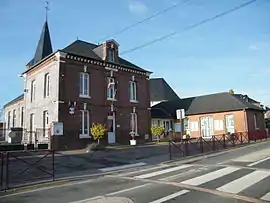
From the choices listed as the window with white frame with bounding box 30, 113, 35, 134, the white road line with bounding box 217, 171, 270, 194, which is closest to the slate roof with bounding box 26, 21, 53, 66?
the window with white frame with bounding box 30, 113, 35, 134

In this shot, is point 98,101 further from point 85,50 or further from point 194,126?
point 194,126

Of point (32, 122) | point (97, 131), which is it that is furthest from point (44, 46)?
point (97, 131)

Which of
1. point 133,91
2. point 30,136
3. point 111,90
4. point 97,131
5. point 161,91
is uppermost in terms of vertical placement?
point 161,91

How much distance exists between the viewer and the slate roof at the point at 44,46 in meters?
30.0

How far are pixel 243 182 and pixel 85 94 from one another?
17.1m

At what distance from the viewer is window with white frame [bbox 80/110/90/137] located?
22938 millimetres

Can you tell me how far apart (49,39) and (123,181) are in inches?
1014

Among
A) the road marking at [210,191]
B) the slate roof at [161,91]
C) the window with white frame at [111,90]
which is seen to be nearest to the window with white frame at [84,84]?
the window with white frame at [111,90]

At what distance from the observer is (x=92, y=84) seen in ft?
79.3

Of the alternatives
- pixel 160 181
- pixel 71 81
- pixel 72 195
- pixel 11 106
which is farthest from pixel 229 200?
pixel 11 106

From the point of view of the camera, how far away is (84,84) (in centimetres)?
2381

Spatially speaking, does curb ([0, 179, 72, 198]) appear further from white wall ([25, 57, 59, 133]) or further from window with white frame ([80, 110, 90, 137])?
window with white frame ([80, 110, 90, 137])

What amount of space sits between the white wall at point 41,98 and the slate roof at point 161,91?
22227 millimetres

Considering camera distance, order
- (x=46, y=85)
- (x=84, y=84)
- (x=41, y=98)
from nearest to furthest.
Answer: (x=84, y=84)
(x=46, y=85)
(x=41, y=98)
